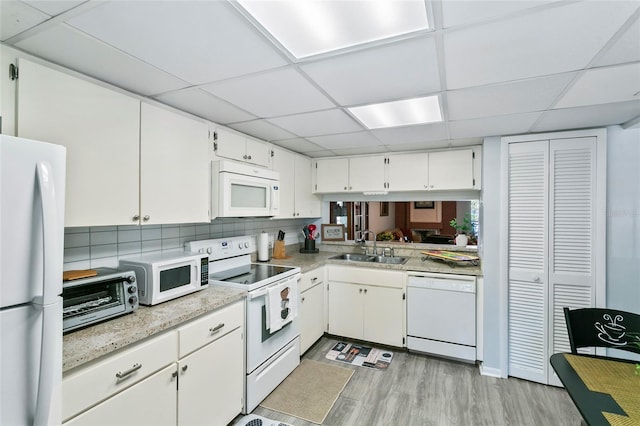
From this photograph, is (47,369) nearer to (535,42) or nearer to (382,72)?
(382,72)

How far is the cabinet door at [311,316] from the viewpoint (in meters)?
2.91

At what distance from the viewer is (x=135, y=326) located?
1.47 metres

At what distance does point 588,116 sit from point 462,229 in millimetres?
1623

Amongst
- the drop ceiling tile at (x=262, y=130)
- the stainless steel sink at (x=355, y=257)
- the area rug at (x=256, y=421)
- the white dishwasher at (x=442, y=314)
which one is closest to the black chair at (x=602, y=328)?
the white dishwasher at (x=442, y=314)

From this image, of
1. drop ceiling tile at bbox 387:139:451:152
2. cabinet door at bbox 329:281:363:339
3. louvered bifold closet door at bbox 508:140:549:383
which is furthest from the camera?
cabinet door at bbox 329:281:363:339

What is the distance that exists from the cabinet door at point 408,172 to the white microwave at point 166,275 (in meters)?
2.23

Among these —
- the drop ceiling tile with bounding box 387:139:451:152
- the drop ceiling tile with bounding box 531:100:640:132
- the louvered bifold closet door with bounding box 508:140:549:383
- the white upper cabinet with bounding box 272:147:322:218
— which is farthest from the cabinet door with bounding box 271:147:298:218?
the drop ceiling tile with bounding box 531:100:640:132

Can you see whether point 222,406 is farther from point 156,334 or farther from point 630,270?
point 630,270

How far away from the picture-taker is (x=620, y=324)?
171 centimetres

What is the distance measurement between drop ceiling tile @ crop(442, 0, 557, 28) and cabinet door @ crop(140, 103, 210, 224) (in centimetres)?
169

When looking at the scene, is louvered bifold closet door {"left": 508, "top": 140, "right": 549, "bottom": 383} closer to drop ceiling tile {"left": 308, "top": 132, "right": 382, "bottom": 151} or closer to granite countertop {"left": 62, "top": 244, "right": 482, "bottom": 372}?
drop ceiling tile {"left": 308, "top": 132, "right": 382, "bottom": 151}

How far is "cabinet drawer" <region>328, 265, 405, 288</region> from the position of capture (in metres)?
3.06

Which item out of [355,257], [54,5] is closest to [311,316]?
[355,257]

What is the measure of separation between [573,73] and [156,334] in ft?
8.15
